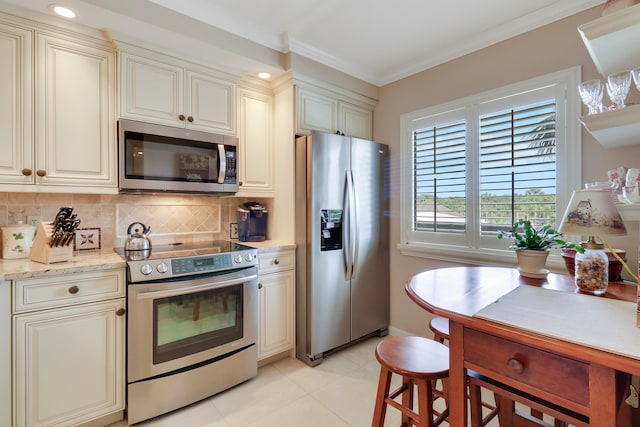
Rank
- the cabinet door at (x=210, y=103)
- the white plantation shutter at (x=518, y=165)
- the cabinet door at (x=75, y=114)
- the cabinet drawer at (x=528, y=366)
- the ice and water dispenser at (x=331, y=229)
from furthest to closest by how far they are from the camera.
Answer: the ice and water dispenser at (x=331, y=229) < the cabinet door at (x=210, y=103) < the white plantation shutter at (x=518, y=165) < the cabinet door at (x=75, y=114) < the cabinet drawer at (x=528, y=366)

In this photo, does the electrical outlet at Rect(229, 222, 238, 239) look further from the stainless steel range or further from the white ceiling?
the white ceiling

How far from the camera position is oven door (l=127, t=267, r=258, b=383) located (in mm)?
1770

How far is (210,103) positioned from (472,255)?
7.79 ft

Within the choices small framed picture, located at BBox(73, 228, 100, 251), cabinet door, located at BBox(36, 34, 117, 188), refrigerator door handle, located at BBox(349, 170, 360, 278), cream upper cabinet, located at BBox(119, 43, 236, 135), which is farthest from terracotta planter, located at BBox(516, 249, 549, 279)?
small framed picture, located at BBox(73, 228, 100, 251)

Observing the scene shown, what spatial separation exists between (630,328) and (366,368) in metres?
1.87

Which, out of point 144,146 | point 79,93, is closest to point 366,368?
point 144,146

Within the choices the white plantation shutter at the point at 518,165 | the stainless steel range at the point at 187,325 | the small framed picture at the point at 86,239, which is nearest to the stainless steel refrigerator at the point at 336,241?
the stainless steel range at the point at 187,325

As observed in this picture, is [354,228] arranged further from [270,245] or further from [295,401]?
[295,401]

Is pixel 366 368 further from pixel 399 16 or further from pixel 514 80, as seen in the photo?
pixel 399 16

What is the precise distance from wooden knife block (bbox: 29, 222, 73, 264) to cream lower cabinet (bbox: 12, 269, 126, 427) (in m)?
0.17

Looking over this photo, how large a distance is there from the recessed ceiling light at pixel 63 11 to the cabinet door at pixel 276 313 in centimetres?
200

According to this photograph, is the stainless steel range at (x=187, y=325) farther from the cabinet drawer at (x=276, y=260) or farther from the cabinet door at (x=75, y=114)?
the cabinet door at (x=75, y=114)

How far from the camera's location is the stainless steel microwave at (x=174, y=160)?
78.3 inches

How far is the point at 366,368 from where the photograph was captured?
2.41m
